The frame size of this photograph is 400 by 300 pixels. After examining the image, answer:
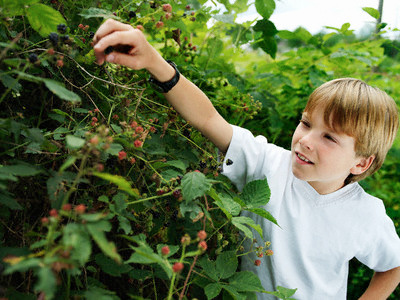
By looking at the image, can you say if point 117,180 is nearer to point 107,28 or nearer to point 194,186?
point 194,186

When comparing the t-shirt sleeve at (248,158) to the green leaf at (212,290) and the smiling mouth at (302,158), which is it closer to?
the smiling mouth at (302,158)

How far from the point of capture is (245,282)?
1.06m

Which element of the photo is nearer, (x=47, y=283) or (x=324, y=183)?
(x=47, y=283)

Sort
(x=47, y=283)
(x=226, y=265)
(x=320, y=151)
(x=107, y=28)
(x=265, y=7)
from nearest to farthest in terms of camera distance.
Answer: (x=47, y=283)
(x=107, y=28)
(x=226, y=265)
(x=320, y=151)
(x=265, y=7)

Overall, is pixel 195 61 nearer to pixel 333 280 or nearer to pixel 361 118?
pixel 361 118

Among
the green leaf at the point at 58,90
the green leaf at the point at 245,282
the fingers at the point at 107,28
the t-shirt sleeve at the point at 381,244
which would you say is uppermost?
the fingers at the point at 107,28

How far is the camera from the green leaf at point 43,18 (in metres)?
0.93

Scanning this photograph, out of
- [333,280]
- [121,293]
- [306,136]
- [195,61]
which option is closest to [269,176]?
[306,136]

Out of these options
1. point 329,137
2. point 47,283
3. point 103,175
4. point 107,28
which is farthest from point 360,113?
point 47,283

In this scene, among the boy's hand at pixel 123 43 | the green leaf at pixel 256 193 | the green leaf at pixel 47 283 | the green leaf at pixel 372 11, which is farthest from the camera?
the green leaf at pixel 372 11

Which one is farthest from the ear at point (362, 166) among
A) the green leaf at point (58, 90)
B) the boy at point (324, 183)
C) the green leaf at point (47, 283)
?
the green leaf at point (47, 283)

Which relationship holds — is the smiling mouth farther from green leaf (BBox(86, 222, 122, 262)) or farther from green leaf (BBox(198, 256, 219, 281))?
green leaf (BBox(86, 222, 122, 262))

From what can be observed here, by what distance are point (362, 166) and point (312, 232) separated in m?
0.37

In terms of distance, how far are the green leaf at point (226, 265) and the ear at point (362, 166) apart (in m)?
0.74
